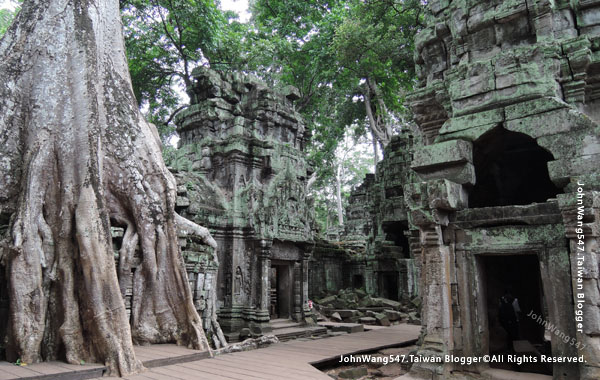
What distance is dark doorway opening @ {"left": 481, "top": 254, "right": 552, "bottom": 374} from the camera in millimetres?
5817

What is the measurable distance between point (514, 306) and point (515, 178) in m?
2.11

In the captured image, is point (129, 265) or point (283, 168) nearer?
point (129, 265)

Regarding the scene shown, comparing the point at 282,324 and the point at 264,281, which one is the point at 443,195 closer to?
the point at 264,281

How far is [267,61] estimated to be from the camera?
16156 millimetres

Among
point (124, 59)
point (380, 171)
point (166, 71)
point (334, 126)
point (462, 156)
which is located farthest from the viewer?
point (334, 126)

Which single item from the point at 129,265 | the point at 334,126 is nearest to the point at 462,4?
the point at 129,265

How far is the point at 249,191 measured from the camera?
10.1 metres

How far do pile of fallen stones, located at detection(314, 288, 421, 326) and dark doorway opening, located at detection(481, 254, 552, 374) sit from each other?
5149mm

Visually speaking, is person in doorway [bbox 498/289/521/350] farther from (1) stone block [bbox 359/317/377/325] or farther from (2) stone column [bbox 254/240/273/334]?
(1) stone block [bbox 359/317/377/325]

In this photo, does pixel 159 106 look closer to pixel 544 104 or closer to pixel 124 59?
pixel 124 59

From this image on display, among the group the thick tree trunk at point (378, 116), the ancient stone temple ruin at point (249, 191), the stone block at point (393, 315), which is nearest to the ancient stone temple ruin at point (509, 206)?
the ancient stone temple ruin at point (249, 191)

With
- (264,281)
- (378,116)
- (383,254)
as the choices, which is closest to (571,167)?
(264,281)

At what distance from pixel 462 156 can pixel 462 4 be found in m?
2.39

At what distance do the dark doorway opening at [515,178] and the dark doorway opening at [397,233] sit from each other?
9684 mm
